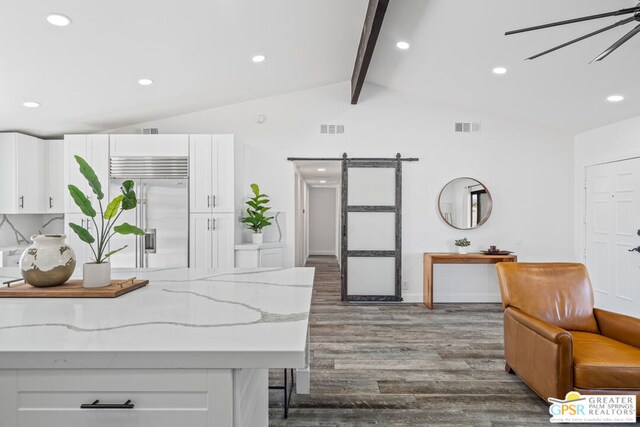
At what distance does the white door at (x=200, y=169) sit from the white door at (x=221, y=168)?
0.18 ft

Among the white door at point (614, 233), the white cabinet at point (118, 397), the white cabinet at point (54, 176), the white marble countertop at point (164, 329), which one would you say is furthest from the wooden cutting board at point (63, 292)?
the white door at point (614, 233)

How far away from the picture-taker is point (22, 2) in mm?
2438

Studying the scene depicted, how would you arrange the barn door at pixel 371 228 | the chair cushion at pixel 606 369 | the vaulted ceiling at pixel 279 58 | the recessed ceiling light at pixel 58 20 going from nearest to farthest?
the chair cushion at pixel 606 369
the recessed ceiling light at pixel 58 20
the vaulted ceiling at pixel 279 58
the barn door at pixel 371 228

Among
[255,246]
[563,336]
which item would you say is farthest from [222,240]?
[563,336]

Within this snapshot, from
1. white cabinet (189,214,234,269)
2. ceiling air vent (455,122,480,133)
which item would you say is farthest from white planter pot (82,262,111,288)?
ceiling air vent (455,122,480,133)

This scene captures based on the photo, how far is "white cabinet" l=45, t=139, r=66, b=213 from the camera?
16.6 ft

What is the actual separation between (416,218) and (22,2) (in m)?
4.75

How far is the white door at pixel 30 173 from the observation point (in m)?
4.72

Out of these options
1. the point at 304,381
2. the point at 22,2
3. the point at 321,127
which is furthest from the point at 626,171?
the point at 22,2

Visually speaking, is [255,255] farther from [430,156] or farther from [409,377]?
[430,156]

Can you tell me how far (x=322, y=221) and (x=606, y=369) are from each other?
9.67 metres

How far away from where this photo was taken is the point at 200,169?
482cm

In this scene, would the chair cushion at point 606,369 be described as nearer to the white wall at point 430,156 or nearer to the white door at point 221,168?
the white wall at point 430,156

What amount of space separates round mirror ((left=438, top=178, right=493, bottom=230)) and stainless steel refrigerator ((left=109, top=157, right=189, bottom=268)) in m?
3.58
